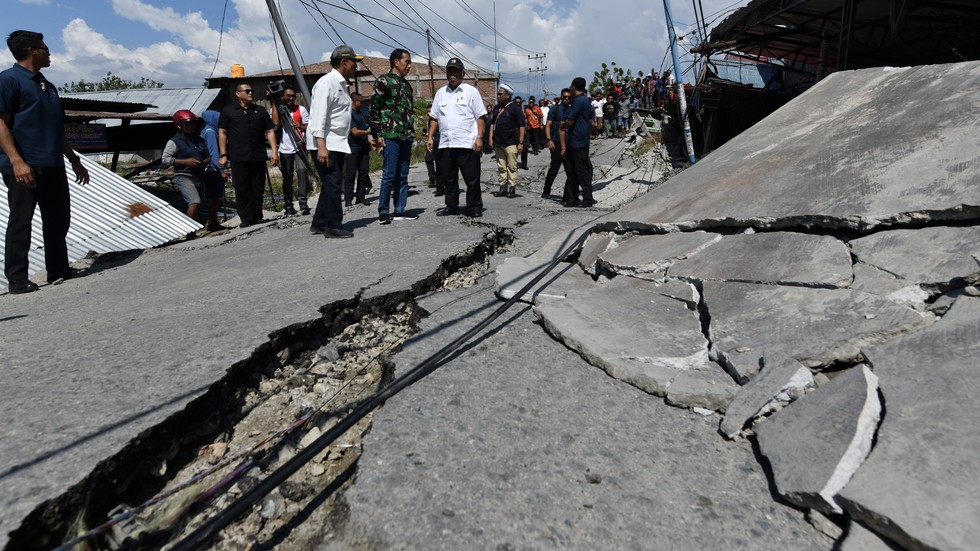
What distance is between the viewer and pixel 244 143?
602 centimetres

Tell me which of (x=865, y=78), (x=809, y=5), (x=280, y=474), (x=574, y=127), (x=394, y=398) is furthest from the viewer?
(x=809, y=5)

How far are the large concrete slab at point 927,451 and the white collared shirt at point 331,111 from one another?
4119mm

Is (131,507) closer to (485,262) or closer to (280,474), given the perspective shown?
(280,474)

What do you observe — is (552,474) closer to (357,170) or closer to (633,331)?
(633,331)

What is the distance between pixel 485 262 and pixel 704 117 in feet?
36.1

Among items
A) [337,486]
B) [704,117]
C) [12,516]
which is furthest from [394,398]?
[704,117]

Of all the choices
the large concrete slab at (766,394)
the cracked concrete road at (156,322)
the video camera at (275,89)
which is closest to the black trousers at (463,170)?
the cracked concrete road at (156,322)

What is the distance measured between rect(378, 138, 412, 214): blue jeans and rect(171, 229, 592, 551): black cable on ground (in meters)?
2.94

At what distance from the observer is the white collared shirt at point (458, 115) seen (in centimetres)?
571

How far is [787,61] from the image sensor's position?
15297mm

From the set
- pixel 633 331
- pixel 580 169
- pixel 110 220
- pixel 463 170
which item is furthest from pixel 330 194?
pixel 633 331

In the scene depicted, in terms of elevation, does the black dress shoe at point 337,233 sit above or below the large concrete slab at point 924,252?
below

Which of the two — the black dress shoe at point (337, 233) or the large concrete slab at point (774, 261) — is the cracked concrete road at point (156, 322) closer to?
the black dress shoe at point (337, 233)

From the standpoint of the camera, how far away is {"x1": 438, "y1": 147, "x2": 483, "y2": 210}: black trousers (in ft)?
19.0
